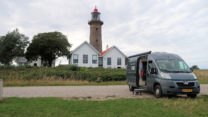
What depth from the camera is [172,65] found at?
31.9 ft

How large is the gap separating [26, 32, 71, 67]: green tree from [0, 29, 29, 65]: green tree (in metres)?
2.25

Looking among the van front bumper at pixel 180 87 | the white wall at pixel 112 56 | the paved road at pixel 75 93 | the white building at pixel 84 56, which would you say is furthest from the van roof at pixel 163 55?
the white wall at pixel 112 56

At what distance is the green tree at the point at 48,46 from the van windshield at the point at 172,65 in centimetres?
3726

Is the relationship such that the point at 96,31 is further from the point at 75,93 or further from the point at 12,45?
the point at 75,93

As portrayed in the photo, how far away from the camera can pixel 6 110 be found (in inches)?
231

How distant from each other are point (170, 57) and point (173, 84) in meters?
2.21

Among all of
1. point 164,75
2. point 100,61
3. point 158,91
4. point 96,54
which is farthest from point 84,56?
point 164,75

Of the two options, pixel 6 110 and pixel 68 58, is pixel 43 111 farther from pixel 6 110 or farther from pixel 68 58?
pixel 68 58

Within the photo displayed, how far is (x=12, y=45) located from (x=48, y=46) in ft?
26.4

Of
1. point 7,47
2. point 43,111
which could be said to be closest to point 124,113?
point 43,111

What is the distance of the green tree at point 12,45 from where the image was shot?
132ft

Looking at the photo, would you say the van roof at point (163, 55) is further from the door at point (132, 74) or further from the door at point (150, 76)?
the door at point (132, 74)

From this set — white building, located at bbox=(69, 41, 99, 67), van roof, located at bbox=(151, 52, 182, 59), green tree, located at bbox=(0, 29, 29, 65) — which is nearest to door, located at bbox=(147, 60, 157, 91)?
van roof, located at bbox=(151, 52, 182, 59)

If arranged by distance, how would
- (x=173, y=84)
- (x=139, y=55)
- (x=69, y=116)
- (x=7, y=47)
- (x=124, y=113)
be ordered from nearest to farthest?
1. (x=69, y=116)
2. (x=124, y=113)
3. (x=173, y=84)
4. (x=139, y=55)
5. (x=7, y=47)
